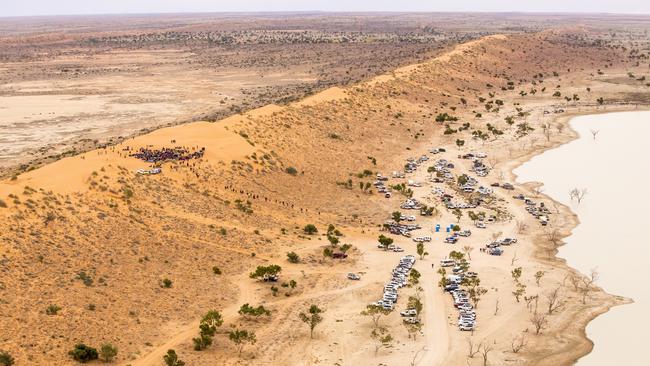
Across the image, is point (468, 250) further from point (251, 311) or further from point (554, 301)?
point (251, 311)

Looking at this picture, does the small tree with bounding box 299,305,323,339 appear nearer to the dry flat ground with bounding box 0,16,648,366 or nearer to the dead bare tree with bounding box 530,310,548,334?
the dry flat ground with bounding box 0,16,648,366

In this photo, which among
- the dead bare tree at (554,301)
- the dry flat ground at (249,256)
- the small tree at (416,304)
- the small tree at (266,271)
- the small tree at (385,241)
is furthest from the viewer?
the small tree at (385,241)

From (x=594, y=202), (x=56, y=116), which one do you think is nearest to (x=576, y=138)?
(x=594, y=202)

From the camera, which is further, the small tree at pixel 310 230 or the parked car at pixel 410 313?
the small tree at pixel 310 230

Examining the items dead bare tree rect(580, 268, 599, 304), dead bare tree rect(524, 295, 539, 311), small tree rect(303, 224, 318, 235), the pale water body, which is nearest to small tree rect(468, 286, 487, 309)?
dead bare tree rect(524, 295, 539, 311)

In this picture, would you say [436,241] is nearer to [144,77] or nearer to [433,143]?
[433,143]

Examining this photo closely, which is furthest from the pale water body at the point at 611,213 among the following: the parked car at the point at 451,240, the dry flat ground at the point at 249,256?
the parked car at the point at 451,240

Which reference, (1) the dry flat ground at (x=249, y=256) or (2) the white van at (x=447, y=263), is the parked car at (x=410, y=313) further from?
(2) the white van at (x=447, y=263)

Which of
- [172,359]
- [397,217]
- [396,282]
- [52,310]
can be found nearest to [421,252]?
[396,282]
